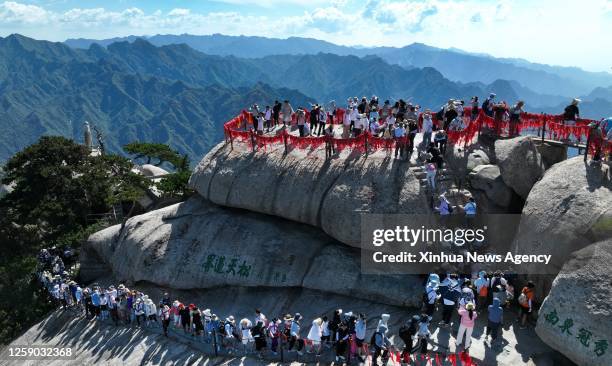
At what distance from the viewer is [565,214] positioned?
18438 mm

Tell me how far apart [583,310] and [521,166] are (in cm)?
809

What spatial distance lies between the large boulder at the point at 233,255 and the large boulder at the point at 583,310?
565 centimetres

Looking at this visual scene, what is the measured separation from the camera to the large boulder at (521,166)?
22000mm

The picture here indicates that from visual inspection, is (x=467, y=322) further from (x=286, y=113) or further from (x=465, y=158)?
(x=286, y=113)

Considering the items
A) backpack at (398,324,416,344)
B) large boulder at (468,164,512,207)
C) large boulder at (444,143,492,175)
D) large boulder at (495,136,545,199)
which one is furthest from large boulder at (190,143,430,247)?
backpack at (398,324,416,344)

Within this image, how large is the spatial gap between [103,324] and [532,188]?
22.2 m

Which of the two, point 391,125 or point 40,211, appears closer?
point 391,125

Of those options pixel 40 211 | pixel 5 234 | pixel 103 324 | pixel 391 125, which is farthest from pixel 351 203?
pixel 5 234

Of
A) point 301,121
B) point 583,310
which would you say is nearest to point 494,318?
point 583,310

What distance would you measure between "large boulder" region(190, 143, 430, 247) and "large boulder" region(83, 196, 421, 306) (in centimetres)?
102

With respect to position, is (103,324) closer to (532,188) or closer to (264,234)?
(264,234)

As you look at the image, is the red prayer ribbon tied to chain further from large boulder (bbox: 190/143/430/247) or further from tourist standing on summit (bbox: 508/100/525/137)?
large boulder (bbox: 190/143/430/247)

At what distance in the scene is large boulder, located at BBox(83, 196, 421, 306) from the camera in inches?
886

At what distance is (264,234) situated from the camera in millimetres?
25953
